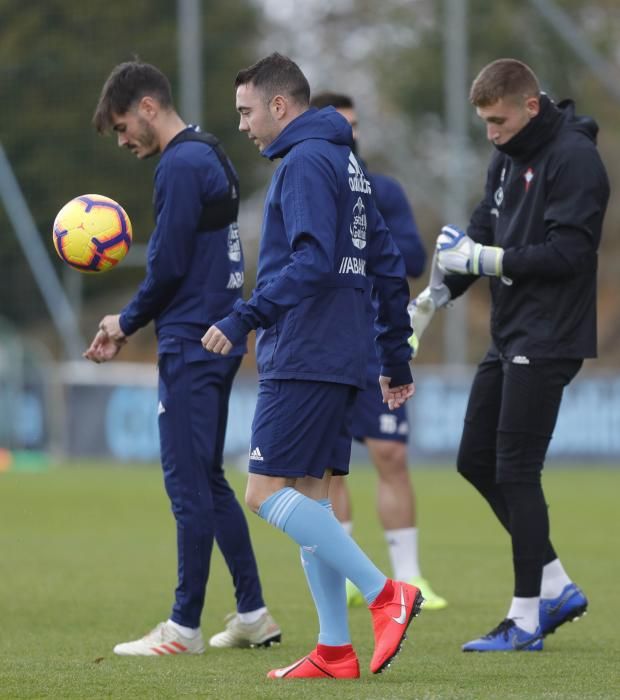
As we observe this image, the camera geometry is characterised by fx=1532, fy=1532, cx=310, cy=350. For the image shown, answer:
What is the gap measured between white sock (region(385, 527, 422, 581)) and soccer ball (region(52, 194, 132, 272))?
2.72 meters

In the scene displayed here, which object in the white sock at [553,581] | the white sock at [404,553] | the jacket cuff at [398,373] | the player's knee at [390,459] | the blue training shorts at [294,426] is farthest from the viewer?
the player's knee at [390,459]

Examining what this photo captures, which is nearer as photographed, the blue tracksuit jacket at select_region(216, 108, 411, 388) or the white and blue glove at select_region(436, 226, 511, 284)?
the blue tracksuit jacket at select_region(216, 108, 411, 388)

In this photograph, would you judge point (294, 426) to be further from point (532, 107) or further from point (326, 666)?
point (532, 107)

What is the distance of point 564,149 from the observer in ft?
20.9

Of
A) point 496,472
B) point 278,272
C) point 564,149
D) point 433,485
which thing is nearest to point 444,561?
point 496,472

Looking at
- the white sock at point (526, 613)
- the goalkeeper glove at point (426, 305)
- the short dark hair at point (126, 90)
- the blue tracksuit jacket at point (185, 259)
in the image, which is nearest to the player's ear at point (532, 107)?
the goalkeeper glove at point (426, 305)

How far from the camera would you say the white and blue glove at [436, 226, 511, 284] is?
6.41 metres

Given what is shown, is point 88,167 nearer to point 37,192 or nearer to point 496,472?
point 37,192

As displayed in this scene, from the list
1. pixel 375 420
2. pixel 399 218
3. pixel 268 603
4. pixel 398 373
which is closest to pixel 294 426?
pixel 398 373

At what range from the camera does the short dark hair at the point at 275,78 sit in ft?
18.4

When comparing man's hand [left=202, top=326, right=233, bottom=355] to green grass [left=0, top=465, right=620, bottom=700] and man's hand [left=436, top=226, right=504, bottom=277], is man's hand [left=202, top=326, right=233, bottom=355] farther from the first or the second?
man's hand [left=436, top=226, right=504, bottom=277]

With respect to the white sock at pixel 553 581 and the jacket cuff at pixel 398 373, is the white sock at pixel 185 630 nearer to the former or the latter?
the jacket cuff at pixel 398 373

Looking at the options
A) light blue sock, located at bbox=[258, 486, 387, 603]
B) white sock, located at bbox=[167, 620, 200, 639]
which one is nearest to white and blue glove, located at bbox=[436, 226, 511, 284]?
light blue sock, located at bbox=[258, 486, 387, 603]

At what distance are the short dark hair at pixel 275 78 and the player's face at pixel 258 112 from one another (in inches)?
0.9
